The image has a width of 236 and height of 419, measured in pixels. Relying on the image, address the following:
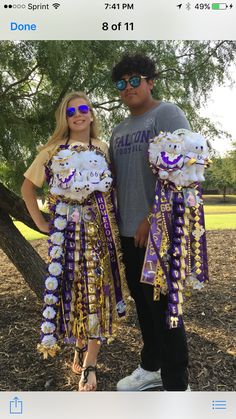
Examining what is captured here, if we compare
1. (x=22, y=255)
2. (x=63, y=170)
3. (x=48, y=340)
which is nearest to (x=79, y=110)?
(x=63, y=170)

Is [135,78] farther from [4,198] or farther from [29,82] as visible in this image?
[4,198]

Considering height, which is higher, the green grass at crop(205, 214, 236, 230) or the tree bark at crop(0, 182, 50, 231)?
the tree bark at crop(0, 182, 50, 231)

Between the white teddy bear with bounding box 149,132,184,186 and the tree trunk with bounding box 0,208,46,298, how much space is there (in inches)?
40.1

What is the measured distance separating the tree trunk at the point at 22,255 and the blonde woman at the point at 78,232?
25.7 inches

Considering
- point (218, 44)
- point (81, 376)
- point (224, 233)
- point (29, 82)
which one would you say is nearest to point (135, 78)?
point (218, 44)

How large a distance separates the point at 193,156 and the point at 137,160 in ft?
0.50

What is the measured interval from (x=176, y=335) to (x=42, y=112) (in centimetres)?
103

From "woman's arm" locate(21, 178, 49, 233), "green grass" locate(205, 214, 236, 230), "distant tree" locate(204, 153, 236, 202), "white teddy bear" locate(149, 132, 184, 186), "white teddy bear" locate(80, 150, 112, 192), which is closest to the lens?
"white teddy bear" locate(149, 132, 184, 186)

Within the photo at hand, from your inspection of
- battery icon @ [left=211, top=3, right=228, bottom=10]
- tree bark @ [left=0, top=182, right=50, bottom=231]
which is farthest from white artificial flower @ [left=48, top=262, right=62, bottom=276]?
battery icon @ [left=211, top=3, right=228, bottom=10]

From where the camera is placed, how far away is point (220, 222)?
15.7ft

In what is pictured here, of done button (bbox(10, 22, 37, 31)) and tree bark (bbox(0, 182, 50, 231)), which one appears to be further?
tree bark (bbox(0, 182, 50, 231))

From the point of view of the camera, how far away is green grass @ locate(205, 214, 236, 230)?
450 cm

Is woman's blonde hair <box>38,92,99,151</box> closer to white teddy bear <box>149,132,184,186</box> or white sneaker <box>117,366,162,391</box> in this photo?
white teddy bear <box>149,132,184,186</box>

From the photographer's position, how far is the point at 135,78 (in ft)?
3.72
